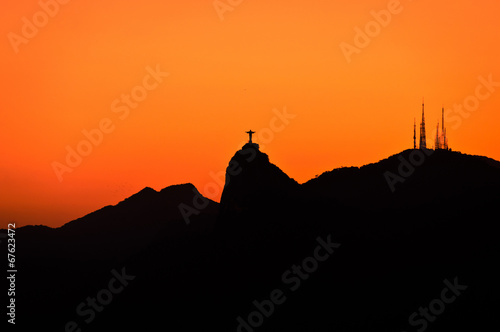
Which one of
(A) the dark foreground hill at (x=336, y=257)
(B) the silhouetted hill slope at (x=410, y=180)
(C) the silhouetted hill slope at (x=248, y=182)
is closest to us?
(A) the dark foreground hill at (x=336, y=257)

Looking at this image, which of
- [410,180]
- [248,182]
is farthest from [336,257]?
[410,180]

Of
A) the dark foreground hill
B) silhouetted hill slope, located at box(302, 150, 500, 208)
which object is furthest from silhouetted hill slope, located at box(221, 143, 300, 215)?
silhouetted hill slope, located at box(302, 150, 500, 208)

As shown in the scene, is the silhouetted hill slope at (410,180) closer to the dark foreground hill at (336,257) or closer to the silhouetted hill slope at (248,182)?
the dark foreground hill at (336,257)

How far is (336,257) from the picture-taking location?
5728 inches

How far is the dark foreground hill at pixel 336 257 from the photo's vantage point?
127556mm

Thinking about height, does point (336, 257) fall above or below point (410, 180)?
below

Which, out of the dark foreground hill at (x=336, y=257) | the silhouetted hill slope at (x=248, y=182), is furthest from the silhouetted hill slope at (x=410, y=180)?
the silhouetted hill slope at (x=248, y=182)

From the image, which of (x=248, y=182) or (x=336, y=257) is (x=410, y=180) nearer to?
(x=336, y=257)

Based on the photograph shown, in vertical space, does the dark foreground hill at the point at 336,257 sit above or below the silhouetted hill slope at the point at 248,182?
below

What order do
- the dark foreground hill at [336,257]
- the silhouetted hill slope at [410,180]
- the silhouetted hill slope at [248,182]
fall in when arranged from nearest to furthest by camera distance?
the dark foreground hill at [336,257]
the silhouetted hill slope at [248,182]
the silhouetted hill slope at [410,180]

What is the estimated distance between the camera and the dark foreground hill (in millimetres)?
127556

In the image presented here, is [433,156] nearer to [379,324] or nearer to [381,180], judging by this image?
[381,180]

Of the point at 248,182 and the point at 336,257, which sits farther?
the point at 248,182

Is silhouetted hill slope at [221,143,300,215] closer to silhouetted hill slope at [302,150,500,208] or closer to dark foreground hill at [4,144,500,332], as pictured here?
dark foreground hill at [4,144,500,332]
